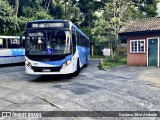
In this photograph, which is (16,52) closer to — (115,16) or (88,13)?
(115,16)

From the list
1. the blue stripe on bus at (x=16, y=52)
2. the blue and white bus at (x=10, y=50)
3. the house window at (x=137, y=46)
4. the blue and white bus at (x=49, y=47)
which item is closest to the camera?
the blue and white bus at (x=49, y=47)

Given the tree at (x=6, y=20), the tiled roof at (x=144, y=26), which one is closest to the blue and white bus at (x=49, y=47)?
the tiled roof at (x=144, y=26)

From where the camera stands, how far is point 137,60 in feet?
71.3

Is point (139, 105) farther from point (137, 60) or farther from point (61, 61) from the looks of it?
point (137, 60)

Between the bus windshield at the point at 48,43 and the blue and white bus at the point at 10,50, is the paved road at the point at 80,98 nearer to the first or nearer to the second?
the bus windshield at the point at 48,43

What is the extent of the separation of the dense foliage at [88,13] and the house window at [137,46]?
552 cm

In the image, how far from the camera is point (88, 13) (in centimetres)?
4662

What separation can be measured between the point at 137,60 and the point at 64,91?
43.4 ft

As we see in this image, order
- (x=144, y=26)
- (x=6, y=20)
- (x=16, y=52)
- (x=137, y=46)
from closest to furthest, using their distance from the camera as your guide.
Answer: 1. (x=137, y=46)
2. (x=144, y=26)
3. (x=16, y=52)
4. (x=6, y=20)

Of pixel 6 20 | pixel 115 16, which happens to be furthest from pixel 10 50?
pixel 115 16

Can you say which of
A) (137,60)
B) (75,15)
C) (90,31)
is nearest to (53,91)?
(137,60)

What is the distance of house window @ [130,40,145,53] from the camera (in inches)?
841

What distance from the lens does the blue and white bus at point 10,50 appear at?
2122cm

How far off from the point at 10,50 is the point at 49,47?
11.0m
